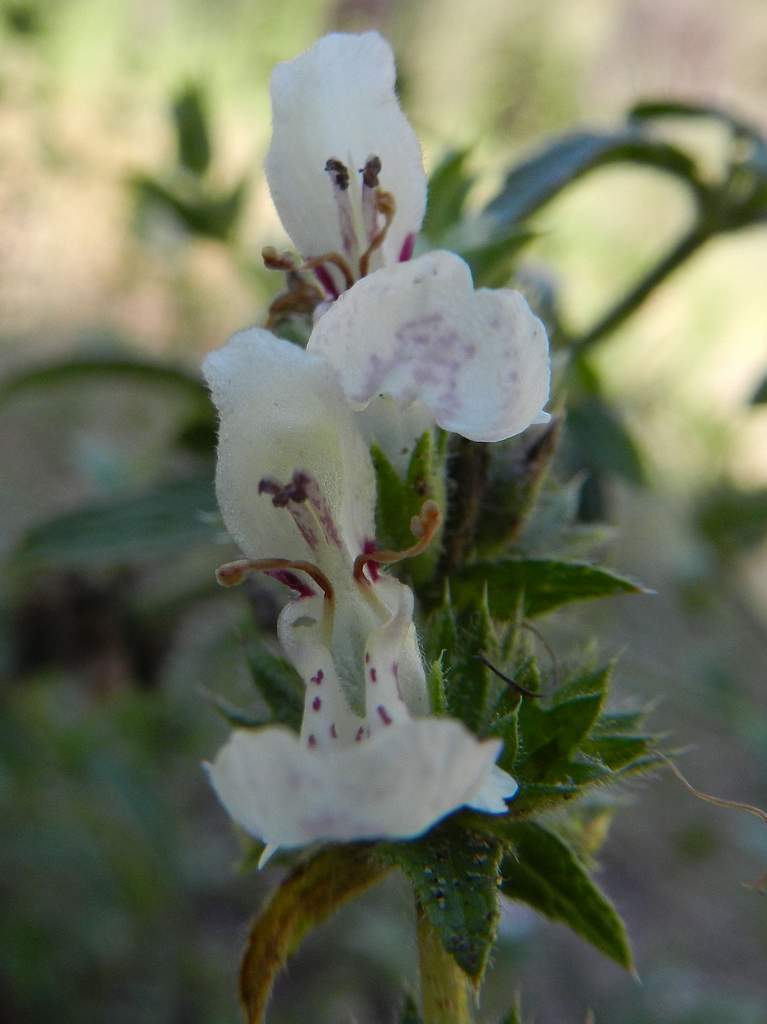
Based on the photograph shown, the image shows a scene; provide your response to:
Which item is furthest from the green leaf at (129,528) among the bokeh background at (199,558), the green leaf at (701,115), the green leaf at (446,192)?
the green leaf at (701,115)

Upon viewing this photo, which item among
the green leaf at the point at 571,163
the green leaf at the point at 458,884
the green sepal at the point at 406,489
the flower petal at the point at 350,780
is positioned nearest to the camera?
the flower petal at the point at 350,780

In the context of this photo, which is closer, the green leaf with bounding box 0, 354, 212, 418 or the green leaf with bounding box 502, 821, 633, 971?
the green leaf with bounding box 502, 821, 633, 971

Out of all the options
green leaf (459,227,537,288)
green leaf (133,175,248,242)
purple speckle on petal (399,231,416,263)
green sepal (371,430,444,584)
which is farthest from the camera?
green leaf (133,175,248,242)

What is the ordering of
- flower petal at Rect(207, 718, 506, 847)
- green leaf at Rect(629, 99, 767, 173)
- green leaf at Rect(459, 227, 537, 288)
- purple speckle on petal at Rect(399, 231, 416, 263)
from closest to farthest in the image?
flower petal at Rect(207, 718, 506, 847) < purple speckle on petal at Rect(399, 231, 416, 263) < green leaf at Rect(459, 227, 537, 288) < green leaf at Rect(629, 99, 767, 173)

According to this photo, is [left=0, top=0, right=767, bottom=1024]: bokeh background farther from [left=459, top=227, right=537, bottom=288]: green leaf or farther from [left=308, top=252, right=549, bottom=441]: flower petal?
[left=308, top=252, right=549, bottom=441]: flower petal

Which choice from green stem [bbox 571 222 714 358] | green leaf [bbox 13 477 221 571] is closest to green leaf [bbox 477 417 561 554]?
green leaf [bbox 13 477 221 571]

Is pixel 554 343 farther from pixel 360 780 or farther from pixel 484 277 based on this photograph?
pixel 360 780

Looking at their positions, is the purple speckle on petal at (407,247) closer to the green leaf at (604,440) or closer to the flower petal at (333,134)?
the flower petal at (333,134)
